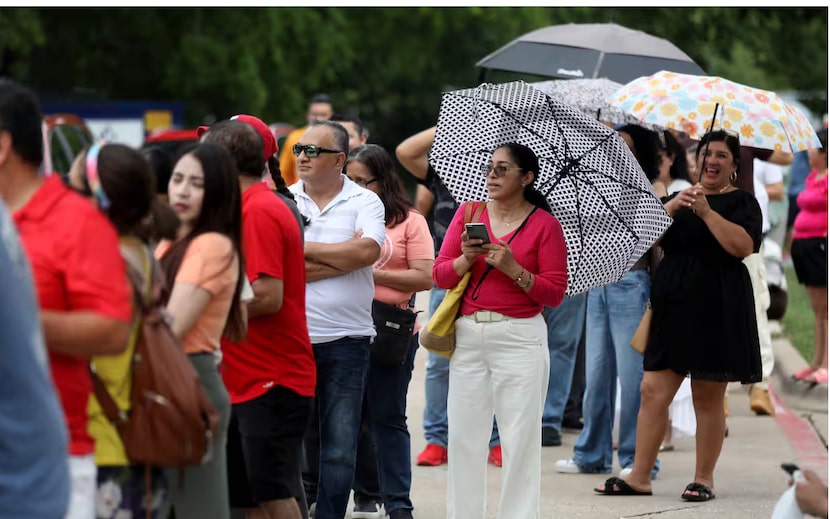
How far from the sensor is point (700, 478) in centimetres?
811

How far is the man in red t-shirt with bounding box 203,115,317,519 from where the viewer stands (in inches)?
217

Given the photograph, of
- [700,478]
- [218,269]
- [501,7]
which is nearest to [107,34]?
[501,7]

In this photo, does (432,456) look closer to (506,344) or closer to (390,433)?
(390,433)

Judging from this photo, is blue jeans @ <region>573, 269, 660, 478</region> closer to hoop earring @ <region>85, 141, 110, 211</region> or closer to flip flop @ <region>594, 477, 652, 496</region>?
flip flop @ <region>594, 477, 652, 496</region>

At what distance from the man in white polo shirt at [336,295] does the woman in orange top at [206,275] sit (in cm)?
159

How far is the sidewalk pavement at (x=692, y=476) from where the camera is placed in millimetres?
7832

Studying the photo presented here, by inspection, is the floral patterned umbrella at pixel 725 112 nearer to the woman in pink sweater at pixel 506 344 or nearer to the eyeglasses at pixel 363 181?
the woman in pink sweater at pixel 506 344

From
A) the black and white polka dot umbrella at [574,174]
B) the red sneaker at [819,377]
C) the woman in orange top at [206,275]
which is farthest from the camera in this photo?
the red sneaker at [819,377]

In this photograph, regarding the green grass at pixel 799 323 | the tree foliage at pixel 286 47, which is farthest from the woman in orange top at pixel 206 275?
the tree foliage at pixel 286 47

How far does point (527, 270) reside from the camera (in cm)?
676

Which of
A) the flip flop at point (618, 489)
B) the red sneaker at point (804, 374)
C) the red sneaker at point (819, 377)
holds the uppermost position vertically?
the flip flop at point (618, 489)

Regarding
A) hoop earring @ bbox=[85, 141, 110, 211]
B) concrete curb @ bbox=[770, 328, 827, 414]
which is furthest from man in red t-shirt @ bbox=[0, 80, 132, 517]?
concrete curb @ bbox=[770, 328, 827, 414]

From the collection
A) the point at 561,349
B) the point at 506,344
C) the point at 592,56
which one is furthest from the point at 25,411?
the point at 592,56

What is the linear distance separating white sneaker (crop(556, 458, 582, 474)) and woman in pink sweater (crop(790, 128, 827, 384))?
4191 millimetres
